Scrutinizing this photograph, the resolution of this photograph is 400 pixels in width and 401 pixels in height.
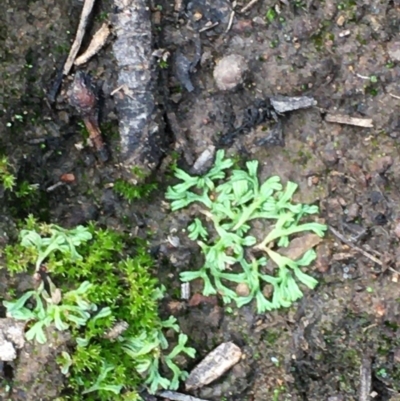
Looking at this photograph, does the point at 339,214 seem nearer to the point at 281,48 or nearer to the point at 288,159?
the point at 288,159

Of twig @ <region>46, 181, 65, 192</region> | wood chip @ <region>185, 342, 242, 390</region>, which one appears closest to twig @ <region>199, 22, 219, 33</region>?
twig @ <region>46, 181, 65, 192</region>

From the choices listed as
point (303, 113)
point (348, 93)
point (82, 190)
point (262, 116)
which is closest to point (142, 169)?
point (82, 190)

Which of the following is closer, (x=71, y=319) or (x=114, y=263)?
(x=71, y=319)

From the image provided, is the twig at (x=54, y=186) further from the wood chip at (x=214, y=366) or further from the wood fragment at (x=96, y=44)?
the wood chip at (x=214, y=366)

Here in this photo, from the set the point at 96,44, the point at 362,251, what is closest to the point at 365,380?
the point at 362,251

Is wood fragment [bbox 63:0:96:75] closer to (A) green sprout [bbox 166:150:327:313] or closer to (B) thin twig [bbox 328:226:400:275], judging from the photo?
(A) green sprout [bbox 166:150:327:313]

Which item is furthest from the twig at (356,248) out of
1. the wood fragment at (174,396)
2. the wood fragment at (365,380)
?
the wood fragment at (174,396)

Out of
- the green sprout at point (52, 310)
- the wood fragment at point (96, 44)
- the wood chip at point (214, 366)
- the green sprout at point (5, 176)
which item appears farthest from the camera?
the wood chip at point (214, 366)
